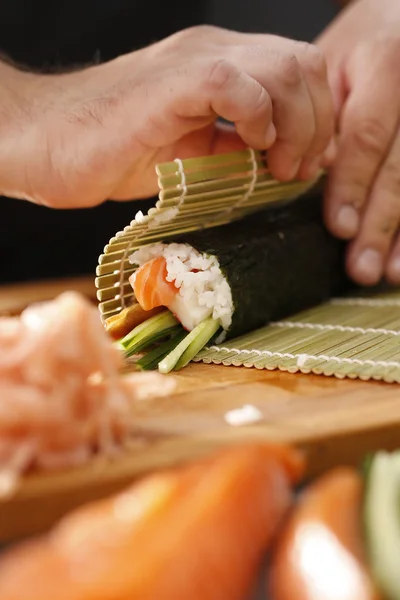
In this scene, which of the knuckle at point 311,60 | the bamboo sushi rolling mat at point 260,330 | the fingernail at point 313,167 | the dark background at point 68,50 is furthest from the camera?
the dark background at point 68,50

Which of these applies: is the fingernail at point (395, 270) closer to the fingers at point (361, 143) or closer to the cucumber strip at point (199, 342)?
the fingers at point (361, 143)

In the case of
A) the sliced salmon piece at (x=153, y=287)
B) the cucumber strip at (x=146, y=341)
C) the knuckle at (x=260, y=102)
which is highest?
the knuckle at (x=260, y=102)

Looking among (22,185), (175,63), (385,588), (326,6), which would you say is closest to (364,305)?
(175,63)

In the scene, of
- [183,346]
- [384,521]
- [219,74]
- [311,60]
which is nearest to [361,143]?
[311,60]

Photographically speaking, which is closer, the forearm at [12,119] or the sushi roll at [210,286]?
the sushi roll at [210,286]

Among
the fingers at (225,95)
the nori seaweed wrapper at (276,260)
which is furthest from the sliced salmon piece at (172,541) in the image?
the fingers at (225,95)
